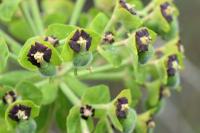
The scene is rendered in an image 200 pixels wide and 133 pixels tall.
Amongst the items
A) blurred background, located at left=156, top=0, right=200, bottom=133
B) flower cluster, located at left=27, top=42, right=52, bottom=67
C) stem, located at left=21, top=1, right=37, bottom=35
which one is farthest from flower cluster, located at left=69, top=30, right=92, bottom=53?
blurred background, located at left=156, top=0, right=200, bottom=133

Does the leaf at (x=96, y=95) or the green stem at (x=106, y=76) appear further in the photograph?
the green stem at (x=106, y=76)

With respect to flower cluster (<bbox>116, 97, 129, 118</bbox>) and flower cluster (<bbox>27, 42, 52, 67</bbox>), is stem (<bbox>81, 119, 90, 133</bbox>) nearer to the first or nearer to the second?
flower cluster (<bbox>116, 97, 129, 118</bbox>)

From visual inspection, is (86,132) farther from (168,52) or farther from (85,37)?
(168,52)

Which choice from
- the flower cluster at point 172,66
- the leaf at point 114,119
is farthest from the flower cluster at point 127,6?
the leaf at point 114,119

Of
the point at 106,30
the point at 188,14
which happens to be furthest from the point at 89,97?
the point at 188,14

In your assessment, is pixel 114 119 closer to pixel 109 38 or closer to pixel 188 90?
pixel 109 38

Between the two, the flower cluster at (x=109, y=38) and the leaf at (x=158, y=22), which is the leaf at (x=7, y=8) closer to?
the flower cluster at (x=109, y=38)
